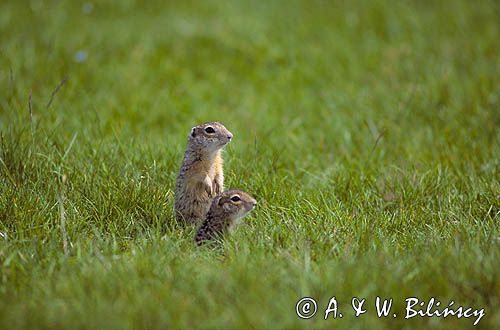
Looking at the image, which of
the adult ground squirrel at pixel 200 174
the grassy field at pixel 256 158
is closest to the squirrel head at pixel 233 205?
the grassy field at pixel 256 158

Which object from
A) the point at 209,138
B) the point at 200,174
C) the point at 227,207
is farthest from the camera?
the point at 209,138

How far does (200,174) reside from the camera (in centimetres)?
452

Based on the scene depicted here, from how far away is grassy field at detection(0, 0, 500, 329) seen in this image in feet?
10.7

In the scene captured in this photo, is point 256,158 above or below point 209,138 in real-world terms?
below

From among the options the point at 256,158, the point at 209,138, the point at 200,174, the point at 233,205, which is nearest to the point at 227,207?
the point at 233,205

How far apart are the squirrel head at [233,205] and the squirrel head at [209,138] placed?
0.53 m

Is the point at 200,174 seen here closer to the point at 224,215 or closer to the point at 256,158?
the point at 224,215

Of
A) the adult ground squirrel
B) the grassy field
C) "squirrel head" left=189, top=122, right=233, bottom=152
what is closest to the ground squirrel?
the grassy field

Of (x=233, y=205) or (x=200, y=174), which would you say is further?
(x=200, y=174)

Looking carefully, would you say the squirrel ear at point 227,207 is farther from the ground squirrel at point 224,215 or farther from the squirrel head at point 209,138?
the squirrel head at point 209,138

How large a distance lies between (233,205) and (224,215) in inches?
3.5

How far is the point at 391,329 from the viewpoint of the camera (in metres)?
3.10

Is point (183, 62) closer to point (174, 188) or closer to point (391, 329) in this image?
point (174, 188)

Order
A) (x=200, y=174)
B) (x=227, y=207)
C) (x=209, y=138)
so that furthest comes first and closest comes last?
1. (x=209, y=138)
2. (x=200, y=174)
3. (x=227, y=207)
